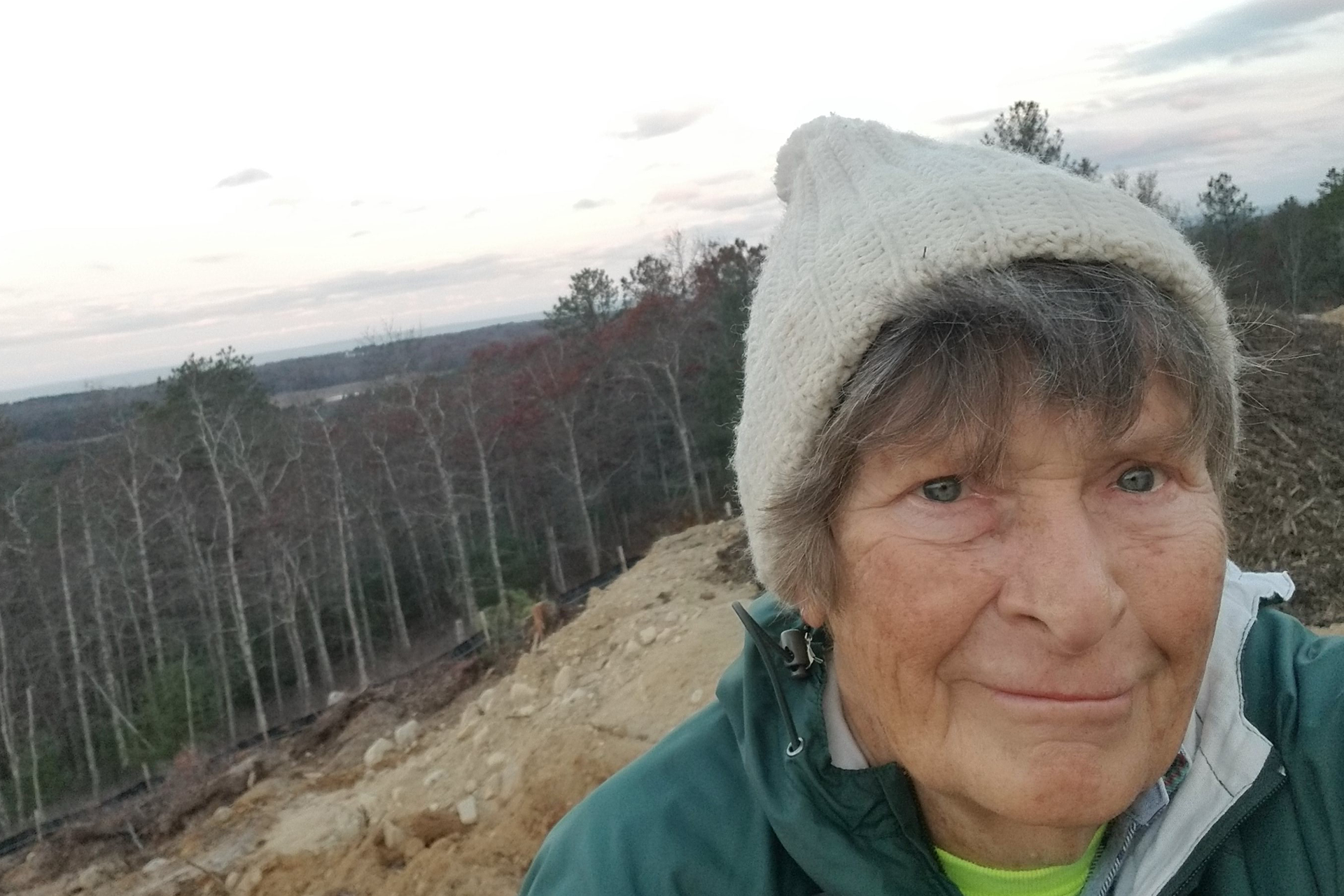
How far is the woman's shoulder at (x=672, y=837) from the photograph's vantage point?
1.35 metres

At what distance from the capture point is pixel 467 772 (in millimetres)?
7426

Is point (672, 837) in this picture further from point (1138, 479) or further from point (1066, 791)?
point (1138, 479)

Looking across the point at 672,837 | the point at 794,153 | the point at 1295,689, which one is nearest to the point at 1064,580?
the point at 1295,689

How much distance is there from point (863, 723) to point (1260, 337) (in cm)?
933

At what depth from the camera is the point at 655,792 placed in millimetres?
1466

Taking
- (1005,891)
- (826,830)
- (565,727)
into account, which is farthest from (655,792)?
(565,727)

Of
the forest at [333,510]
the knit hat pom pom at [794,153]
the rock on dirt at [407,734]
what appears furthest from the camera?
the forest at [333,510]

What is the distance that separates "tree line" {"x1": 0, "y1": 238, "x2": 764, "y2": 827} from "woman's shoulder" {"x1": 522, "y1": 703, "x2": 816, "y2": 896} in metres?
19.3

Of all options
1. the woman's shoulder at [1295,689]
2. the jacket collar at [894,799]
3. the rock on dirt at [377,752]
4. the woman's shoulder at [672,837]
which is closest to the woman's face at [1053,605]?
the jacket collar at [894,799]

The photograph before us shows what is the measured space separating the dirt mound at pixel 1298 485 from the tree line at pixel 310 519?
13.1 metres

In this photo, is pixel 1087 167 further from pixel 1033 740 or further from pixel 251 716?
pixel 251 716

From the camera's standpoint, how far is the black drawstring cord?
1447mm

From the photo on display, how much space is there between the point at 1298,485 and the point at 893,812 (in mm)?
7828

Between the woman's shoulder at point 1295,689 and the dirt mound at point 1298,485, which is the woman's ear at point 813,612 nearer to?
the woman's shoulder at point 1295,689
